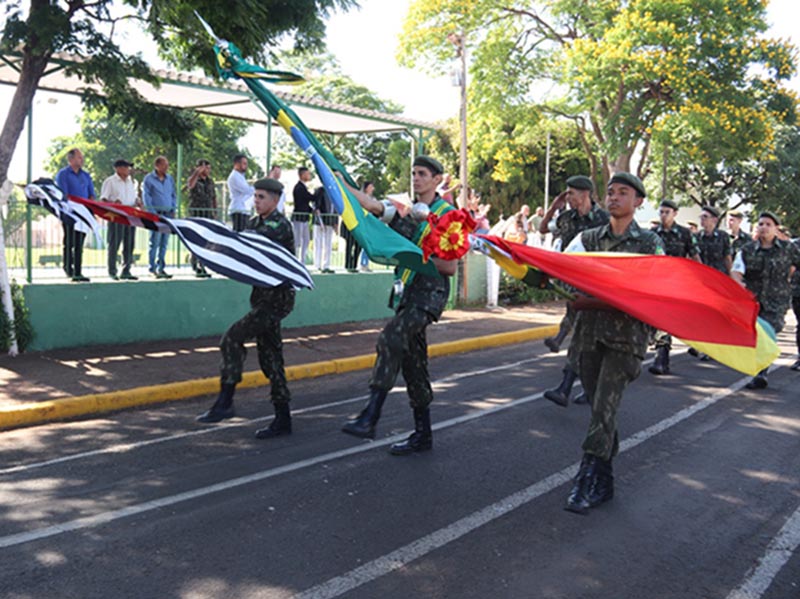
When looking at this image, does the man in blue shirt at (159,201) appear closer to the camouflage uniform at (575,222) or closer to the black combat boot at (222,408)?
the black combat boot at (222,408)

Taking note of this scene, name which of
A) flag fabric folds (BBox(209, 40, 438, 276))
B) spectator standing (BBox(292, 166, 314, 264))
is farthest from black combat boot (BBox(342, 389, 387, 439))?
spectator standing (BBox(292, 166, 314, 264))

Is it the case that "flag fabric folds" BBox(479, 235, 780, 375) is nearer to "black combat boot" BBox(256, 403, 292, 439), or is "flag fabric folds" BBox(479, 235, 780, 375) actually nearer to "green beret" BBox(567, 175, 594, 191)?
"black combat boot" BBox(256, 403, 292, 439)

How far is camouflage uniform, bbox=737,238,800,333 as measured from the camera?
9617 mm

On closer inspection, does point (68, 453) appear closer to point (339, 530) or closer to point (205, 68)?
point (339, 530)

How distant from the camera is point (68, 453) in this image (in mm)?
6211

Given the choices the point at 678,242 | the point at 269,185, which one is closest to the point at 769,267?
the point at 678,242

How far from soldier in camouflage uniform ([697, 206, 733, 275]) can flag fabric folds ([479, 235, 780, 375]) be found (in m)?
7.13

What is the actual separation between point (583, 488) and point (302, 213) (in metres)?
9.49

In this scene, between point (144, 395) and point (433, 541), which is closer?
point (433, 541)

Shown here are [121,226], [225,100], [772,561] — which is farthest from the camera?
[225,100]

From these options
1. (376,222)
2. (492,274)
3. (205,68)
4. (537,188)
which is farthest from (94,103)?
(537,188)

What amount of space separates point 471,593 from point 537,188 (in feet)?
138

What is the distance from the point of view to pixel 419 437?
6.25 metres

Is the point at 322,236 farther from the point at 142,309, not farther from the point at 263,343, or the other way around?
the point at 263,343
